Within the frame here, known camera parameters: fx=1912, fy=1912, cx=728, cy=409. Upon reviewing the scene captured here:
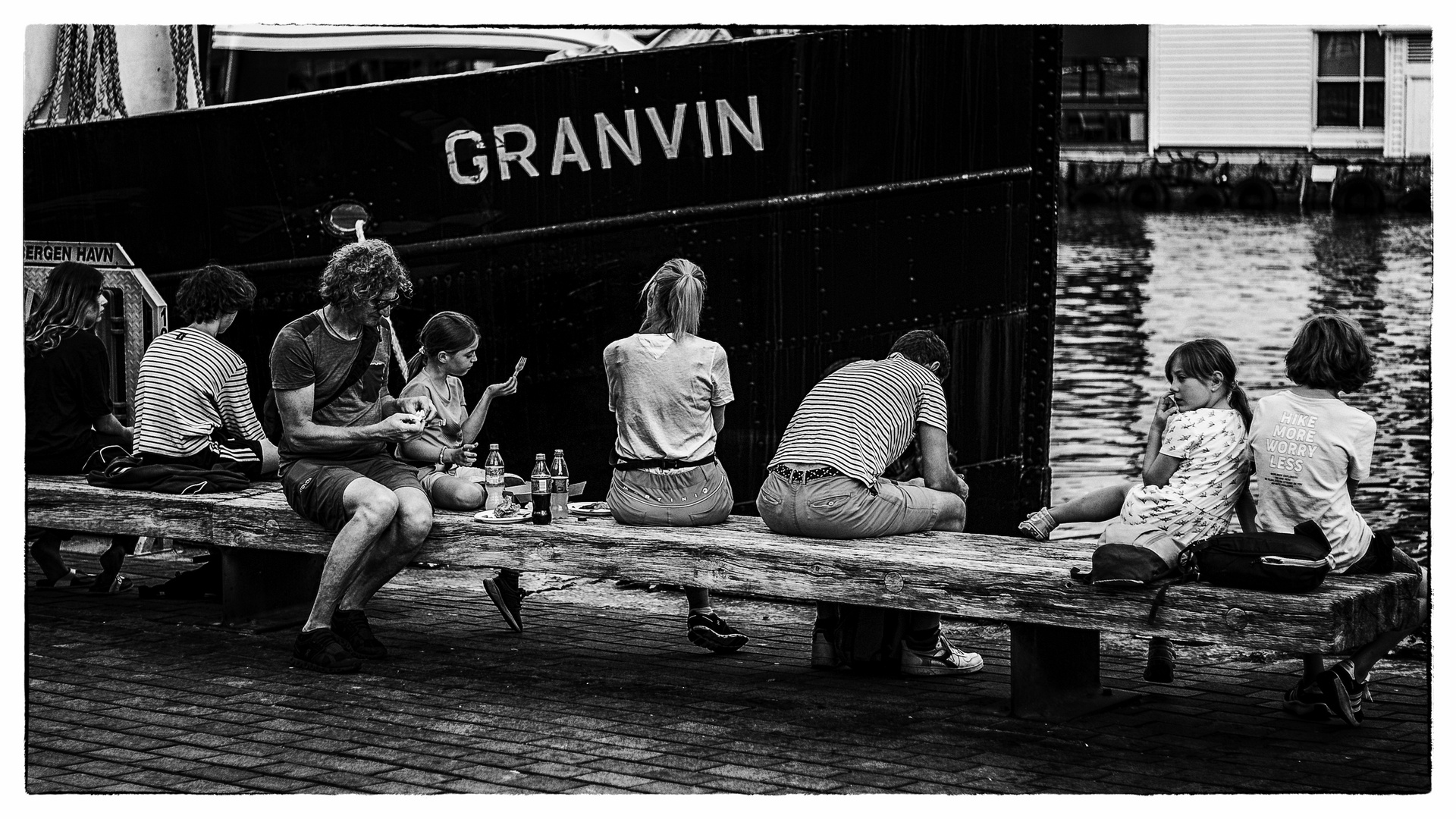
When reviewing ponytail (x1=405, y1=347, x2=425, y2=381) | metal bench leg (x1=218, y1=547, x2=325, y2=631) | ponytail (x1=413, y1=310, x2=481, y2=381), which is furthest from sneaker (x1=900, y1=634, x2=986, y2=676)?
metal bench leg (x1=218, y1=547, x2=325, y2=631)

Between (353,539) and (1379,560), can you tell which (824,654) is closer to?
(353,539)

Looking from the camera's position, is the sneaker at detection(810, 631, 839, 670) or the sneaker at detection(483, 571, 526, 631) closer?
the sneaker at detection(810, 631, 839, 670)

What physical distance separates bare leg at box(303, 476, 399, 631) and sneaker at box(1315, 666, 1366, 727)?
9.80 ft

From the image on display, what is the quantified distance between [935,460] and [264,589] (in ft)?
8.71

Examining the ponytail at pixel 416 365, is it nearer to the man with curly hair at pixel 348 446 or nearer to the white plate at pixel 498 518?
the man with curly hair at pixel 348 446

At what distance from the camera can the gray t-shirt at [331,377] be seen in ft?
20.6

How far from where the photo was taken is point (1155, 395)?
17.7 m

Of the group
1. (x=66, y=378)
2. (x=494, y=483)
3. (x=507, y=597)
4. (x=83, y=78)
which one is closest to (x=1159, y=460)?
(x=494, y=483)

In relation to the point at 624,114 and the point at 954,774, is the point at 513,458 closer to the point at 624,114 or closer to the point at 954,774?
the point at 624,114

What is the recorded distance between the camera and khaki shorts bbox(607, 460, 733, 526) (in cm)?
623

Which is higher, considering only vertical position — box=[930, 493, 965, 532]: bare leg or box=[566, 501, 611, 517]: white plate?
box=[930, 493, 965, 532]: bare leg

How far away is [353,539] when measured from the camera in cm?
627

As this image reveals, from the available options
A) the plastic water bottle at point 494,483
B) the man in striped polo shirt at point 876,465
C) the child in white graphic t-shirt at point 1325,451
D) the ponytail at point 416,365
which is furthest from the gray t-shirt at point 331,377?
the child in white graphic t-shirt at point 1325,451

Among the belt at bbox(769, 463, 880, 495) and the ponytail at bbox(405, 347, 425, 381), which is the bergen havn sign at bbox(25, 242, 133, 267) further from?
the belt at bbox(769, 463, 880, 495)
